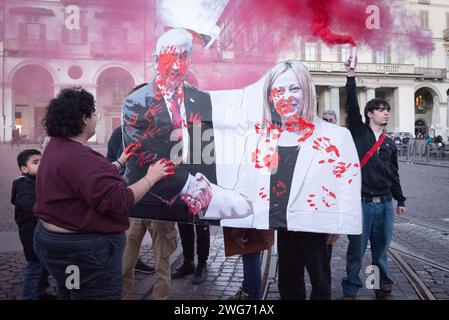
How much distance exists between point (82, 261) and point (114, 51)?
9.16 ft

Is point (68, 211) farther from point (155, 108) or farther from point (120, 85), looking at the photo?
point (120, 85)

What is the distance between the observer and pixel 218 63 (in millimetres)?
3336

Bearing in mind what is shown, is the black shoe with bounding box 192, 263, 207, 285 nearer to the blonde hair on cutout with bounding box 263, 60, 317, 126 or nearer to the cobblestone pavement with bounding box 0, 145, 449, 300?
the cobblestone pavement with bounding box 0, 145, 449, 300

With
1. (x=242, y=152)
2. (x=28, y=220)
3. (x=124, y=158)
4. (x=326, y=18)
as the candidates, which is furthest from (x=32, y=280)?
(x=326, y=18)

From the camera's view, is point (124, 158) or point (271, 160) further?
point (124, 158)

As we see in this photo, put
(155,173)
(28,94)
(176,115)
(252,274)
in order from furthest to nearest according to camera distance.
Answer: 1. (28,94)
2. (252,274)
3. (176,115)
4. (155,173)

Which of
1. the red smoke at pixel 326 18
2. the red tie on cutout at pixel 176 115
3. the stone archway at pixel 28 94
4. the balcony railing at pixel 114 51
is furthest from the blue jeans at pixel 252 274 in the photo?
the stone archway at pixel 28 94

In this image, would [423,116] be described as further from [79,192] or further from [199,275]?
[79,192]

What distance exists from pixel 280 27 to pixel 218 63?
64cm

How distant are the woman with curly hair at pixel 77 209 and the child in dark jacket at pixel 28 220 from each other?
154 centimetres

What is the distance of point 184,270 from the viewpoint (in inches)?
178

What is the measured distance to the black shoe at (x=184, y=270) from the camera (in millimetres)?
4465

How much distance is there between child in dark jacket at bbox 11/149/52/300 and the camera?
353 cm
